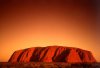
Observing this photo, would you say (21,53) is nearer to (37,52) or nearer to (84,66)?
(37,52)

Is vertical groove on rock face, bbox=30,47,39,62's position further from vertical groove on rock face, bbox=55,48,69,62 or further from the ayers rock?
vertical groove on rock face, bbox=55,48,69,62

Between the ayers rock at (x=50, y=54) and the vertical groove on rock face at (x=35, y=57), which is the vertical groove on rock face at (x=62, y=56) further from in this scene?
the vertical groove on rock face at (x=35, y=57)

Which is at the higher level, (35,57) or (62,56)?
(62,56)

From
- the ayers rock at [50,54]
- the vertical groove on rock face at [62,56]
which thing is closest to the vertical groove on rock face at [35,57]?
the ayers rock at [50,54]

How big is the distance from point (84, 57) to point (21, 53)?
1391 cm

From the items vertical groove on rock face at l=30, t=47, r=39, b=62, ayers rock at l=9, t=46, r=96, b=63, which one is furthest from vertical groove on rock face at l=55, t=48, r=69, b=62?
vertical groove on rock face at l=30, t=47, r=39, b=62

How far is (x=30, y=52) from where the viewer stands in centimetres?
4391

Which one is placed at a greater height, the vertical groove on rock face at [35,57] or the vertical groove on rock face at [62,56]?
the vertical groove on rock face at [62,56]

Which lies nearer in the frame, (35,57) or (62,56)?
(62,56)

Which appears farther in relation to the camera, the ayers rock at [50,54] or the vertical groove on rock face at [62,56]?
the ayers rock at [50,54]

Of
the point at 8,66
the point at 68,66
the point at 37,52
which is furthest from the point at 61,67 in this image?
the point at 37,52

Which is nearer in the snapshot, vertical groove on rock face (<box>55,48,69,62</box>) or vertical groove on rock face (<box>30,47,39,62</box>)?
vertical groove on rock face (<box>55,48,69,62</box>)

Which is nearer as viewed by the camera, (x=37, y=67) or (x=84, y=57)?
(x=37, y=67)

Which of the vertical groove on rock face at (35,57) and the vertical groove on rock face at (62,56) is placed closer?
the vertical groove on rock face at (62,56)
